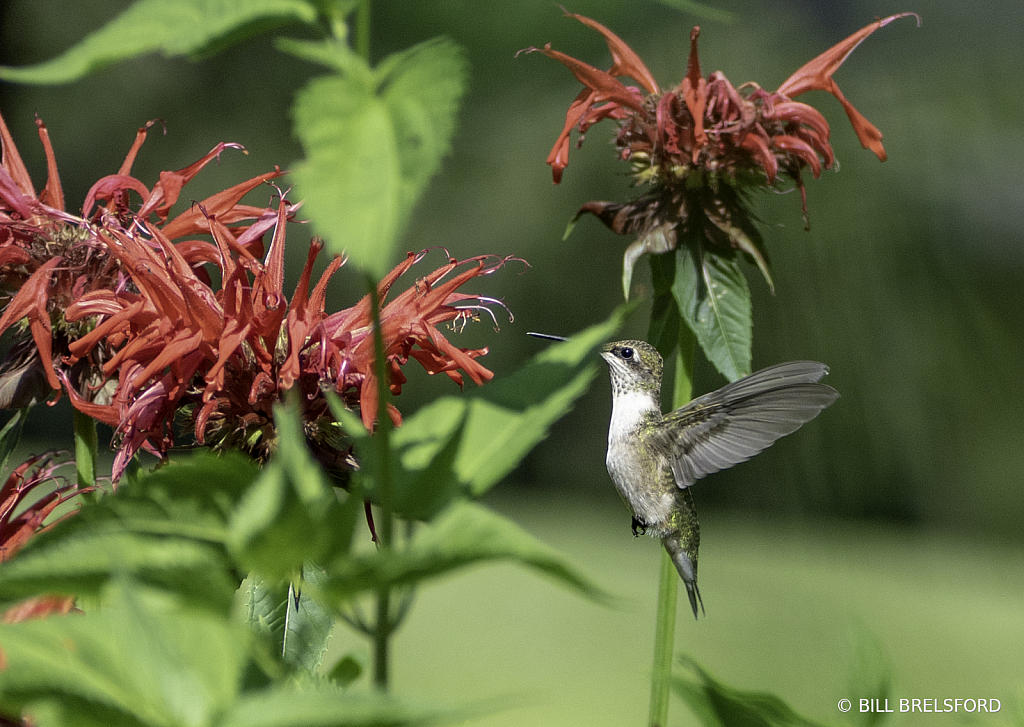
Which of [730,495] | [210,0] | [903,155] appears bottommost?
[210,0]

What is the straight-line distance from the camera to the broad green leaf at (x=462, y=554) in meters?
0.11

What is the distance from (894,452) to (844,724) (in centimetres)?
248

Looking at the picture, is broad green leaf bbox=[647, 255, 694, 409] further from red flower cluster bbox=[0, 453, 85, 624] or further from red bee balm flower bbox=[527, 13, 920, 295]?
red flower cluster bbox=[0, 453, 85, 624]

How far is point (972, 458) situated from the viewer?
252 cm

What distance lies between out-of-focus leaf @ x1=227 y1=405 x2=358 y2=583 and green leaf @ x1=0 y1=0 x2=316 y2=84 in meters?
0.05

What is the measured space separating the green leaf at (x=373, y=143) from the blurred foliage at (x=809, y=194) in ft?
5.90

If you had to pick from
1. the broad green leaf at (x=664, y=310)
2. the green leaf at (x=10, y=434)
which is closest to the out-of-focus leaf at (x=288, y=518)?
the green leaf at (x=10, y=434)

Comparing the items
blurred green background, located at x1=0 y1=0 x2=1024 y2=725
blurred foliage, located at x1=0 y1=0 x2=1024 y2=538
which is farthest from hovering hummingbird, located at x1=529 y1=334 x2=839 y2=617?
blurred foliage, located at x1=0 y1=0 x2=1024 y2=538

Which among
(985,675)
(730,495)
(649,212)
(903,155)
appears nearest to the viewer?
(649,212)

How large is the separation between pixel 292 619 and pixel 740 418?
23 centimetres

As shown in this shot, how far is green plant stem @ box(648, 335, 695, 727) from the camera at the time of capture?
242 mm

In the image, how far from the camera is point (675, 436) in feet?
1.44

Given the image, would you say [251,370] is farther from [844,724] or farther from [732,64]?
[732,64]

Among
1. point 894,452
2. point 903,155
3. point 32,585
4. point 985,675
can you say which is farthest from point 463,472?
point 894,452
